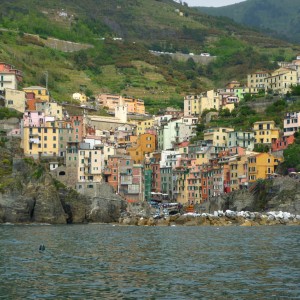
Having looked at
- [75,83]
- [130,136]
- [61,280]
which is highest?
[75,83]

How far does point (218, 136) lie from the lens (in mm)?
129375

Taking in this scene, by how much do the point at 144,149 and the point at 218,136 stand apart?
13.1 m

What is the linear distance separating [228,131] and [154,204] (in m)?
16.8

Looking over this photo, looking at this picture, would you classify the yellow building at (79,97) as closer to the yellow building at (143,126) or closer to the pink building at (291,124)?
the yellow building at (143,126)

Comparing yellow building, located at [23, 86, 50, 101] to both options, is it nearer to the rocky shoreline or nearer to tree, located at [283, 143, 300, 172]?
the rocky shoreline

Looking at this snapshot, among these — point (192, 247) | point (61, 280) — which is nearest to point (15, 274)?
point (61, 280)

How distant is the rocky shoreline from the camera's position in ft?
323

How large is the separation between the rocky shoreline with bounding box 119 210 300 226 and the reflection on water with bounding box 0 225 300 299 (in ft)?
72.9

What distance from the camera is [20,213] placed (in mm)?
104000

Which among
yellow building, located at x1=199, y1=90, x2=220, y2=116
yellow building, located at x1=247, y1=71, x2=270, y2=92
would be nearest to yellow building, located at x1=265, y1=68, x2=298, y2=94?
yellow building, located at x1=247, y1=71, x2=270, y2=92

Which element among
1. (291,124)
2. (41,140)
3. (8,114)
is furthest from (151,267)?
(8,114)

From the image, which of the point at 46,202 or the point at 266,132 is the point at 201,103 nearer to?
the point at 266,132

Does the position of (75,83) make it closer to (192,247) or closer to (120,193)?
(120,193)

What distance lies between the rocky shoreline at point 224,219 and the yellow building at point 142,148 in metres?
28.2
